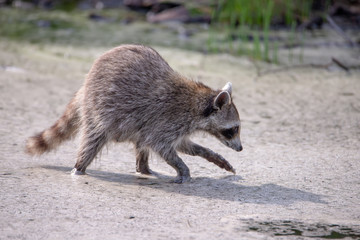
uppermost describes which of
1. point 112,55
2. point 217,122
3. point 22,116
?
point 112,55

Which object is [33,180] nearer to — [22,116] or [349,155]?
[22,116]

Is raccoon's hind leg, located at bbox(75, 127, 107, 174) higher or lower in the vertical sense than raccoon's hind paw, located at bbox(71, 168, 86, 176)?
higher

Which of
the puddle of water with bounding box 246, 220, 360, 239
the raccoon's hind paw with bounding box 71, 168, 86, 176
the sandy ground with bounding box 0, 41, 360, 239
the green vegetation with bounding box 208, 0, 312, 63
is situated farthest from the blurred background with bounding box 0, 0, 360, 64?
the puddle of water with bounding box 246, 220, 360, 239

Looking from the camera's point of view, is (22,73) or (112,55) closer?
(112,55)

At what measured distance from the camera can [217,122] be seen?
484 centimetres

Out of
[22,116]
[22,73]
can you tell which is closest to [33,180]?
[22,116]

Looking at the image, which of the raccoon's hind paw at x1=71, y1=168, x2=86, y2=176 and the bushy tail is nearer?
the raccoon's hind paw at x1=71, y1=168, x2=86, y2=176

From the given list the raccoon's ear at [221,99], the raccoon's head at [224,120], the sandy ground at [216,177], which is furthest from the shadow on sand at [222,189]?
the raccoon's ear at [221,99]

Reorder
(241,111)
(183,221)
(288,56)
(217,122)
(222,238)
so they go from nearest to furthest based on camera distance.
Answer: (222,238) < (183,221) < (217,122) < (241,111) < (288,56)

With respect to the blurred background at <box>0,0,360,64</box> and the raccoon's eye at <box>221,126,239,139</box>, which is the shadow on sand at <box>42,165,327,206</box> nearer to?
the raccoon's eye at <box>221,126,239,139</box>

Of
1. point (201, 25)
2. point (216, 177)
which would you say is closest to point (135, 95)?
point (216, 177)

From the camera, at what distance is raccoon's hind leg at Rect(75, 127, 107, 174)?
473cm

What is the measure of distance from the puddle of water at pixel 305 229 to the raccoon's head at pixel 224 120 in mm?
1324

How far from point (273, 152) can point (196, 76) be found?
2761 millimetres
